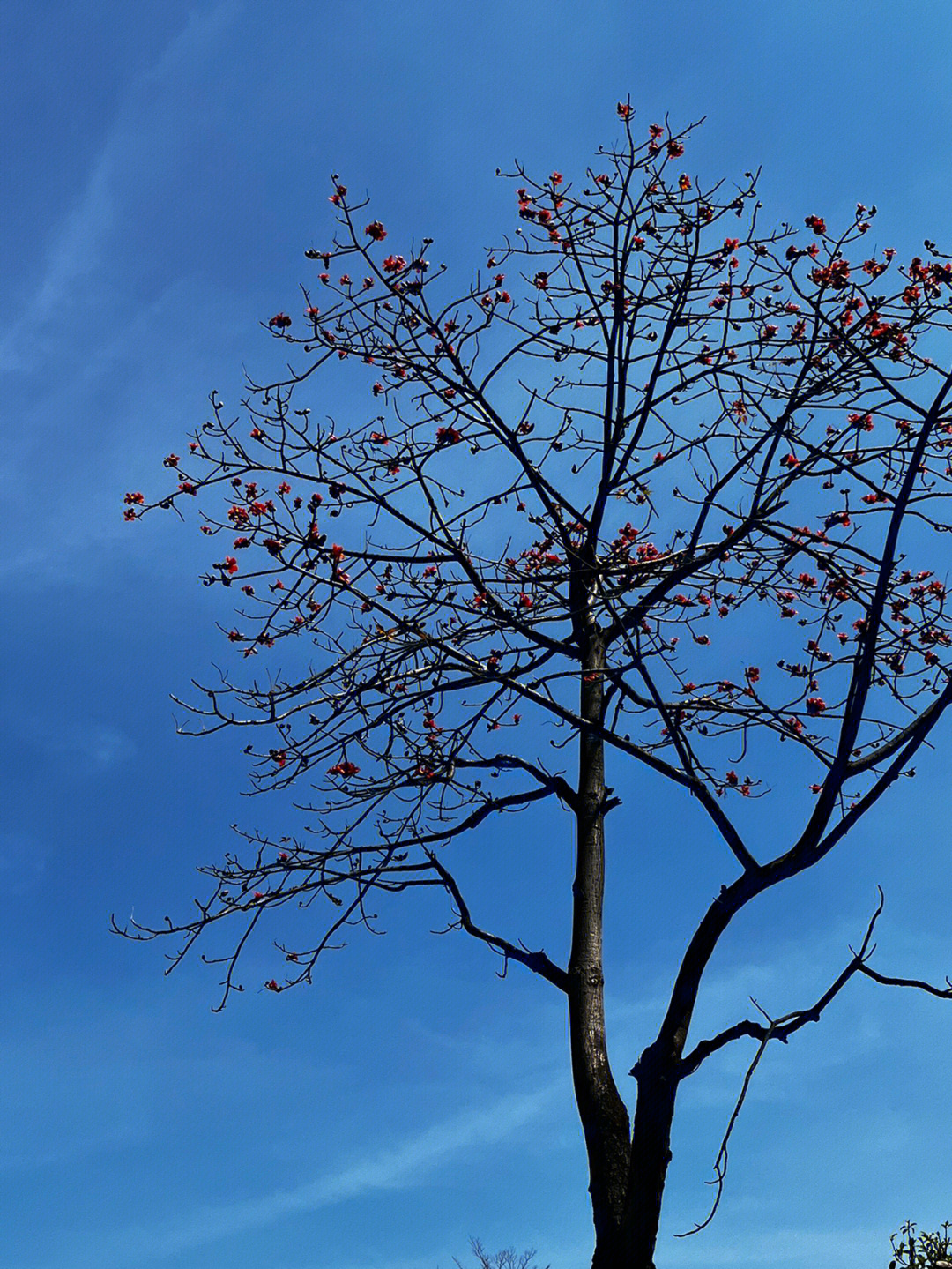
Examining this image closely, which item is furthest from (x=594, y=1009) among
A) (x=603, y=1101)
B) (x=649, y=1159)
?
(x=649, y=1159)

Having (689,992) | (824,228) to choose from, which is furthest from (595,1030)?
(824,228)

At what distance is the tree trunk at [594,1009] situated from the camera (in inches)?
213

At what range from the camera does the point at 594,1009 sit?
6012 millimetres

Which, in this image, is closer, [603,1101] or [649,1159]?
[649,1159]

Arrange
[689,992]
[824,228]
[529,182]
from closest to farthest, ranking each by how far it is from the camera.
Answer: [689,992] → [824,228] → [529,182]

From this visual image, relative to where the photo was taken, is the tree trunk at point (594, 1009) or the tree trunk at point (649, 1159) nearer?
the tree trunk at point (649, 1159)

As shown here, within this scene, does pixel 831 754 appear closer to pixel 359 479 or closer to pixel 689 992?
pixel 689 992

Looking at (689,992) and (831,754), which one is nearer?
(689,992)

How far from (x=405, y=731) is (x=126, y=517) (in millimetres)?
1907

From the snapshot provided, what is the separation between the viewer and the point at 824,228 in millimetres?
5887

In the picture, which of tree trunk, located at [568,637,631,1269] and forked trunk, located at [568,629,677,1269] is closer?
forked trunk, located at [568,629,677,1269]

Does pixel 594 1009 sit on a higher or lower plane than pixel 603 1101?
higher

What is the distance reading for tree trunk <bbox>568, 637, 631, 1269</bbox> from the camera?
5406mm

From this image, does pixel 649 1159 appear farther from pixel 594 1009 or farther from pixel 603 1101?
pixel 594 1009
